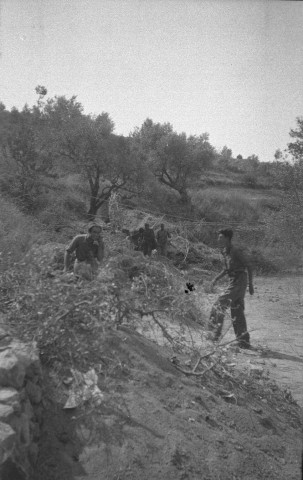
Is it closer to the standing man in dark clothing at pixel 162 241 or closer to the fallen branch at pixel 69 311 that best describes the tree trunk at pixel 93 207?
the standing man in dark clothing at pixel 162 241

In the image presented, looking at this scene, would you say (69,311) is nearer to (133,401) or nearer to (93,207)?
(133,401)

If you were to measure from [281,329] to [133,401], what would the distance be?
4.57 metres

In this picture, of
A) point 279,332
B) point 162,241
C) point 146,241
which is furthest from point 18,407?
point 162,241

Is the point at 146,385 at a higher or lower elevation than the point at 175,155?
lower

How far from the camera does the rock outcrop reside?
218cm

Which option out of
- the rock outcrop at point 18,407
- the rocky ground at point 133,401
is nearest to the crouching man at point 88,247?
the rocky ground at point 133,401

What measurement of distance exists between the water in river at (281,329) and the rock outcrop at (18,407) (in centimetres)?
195

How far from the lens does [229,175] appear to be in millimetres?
35250

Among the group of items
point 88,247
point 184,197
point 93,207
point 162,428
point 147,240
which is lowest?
point 162,428

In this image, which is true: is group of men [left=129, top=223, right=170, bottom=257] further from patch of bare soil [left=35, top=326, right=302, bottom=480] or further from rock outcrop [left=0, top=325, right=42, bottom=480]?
rock outcrop [left=0, top=325, right=42, bottom=480]

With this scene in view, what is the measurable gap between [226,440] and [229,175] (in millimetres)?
33477


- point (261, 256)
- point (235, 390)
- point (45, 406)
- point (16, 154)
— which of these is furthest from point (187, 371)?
point (16, 154)

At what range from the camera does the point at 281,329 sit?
7016mm

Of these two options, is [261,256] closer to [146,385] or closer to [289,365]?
[289,365]
